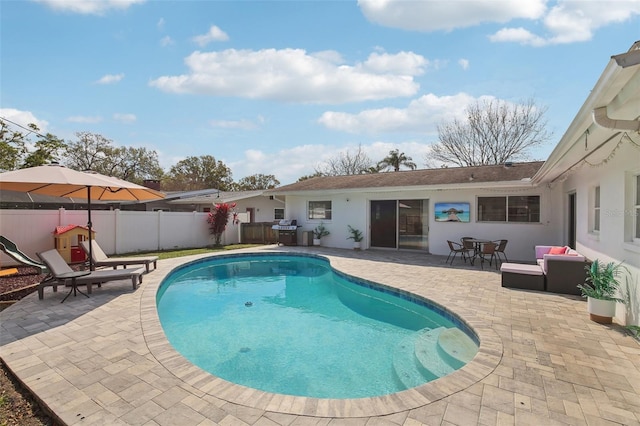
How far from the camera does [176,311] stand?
6.86m

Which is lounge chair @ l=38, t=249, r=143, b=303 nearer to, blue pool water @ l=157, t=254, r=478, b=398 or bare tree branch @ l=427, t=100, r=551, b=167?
blue pool water @ l=157, t=254, r=478, b=398

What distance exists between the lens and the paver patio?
2637mm

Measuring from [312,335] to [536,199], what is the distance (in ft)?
31.7

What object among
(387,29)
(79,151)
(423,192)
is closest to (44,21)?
(387,29)

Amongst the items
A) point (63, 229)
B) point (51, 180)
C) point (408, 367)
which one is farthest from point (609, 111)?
point (63, 229)

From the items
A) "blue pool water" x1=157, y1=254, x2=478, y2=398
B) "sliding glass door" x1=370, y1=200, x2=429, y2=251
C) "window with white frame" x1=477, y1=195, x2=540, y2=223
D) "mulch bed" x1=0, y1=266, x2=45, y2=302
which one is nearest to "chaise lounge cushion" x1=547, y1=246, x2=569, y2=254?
"window with white frame" x1=477, y1=195, x2=540, y2=223

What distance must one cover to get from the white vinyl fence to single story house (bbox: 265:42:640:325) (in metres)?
4.72

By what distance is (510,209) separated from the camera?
11.3 m

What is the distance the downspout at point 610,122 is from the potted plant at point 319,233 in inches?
489

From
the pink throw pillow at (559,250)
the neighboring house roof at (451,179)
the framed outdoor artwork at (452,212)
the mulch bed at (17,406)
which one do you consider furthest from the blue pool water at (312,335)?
the framed outdoor artwork at (452,212)

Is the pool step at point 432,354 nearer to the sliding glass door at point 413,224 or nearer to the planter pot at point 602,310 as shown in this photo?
the planter pot at point 602,310

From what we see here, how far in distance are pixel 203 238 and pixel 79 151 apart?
23699mm

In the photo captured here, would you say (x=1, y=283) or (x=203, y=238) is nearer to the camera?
(x=1, y=283)

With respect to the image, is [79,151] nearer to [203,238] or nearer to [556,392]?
[203,238]
